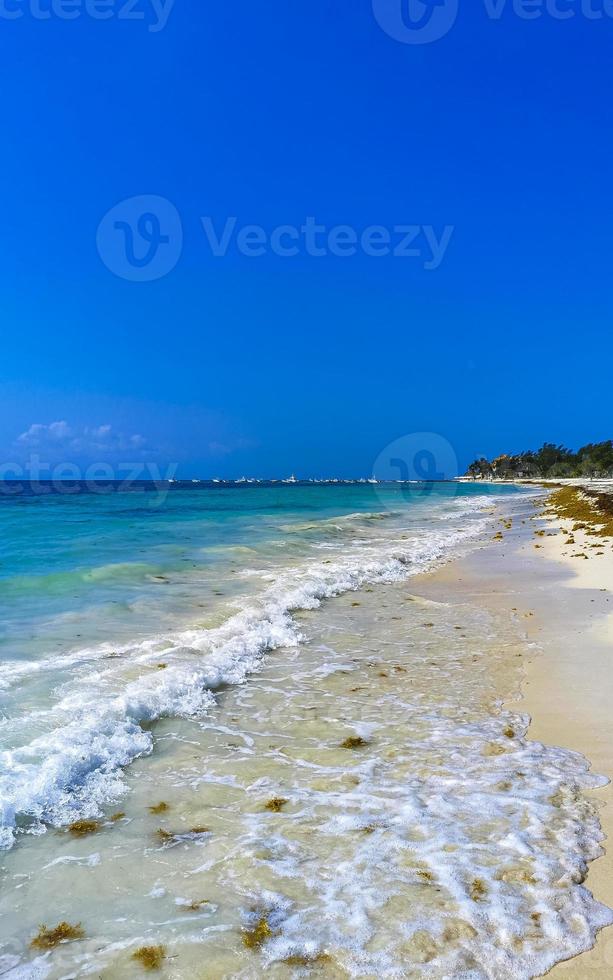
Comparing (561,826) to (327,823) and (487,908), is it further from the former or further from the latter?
(327,823)

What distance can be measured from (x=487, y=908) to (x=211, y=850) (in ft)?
5.57

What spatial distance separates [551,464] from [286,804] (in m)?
154

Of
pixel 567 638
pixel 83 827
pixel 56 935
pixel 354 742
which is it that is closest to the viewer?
pixel 56 935

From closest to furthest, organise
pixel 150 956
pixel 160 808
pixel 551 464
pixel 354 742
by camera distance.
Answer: pixel 150 956 → pixel 160 808 → pixel 354 742 → pixel 551 464

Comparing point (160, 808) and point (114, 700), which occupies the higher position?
point (114, 700)

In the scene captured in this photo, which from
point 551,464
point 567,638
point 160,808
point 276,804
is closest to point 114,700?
point 160,808

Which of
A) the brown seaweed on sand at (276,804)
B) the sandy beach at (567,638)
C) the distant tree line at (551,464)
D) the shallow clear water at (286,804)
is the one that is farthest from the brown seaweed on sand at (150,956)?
the distant tree line at (551,464)

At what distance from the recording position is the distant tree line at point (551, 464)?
104 m

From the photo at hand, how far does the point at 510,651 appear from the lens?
8.00 meters

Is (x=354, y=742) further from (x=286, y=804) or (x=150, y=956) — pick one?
(x=150, y=956)

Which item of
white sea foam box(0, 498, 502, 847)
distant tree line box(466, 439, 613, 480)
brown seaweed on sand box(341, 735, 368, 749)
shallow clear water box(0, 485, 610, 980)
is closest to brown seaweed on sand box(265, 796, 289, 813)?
shallow clear water box(0, 485, 610, 980)

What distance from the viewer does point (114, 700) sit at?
607 centimetres

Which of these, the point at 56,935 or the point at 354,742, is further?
the point at 354,742

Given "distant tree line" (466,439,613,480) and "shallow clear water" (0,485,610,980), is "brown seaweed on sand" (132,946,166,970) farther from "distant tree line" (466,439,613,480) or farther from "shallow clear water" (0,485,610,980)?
"distant tree line" (466,439,613,480)
